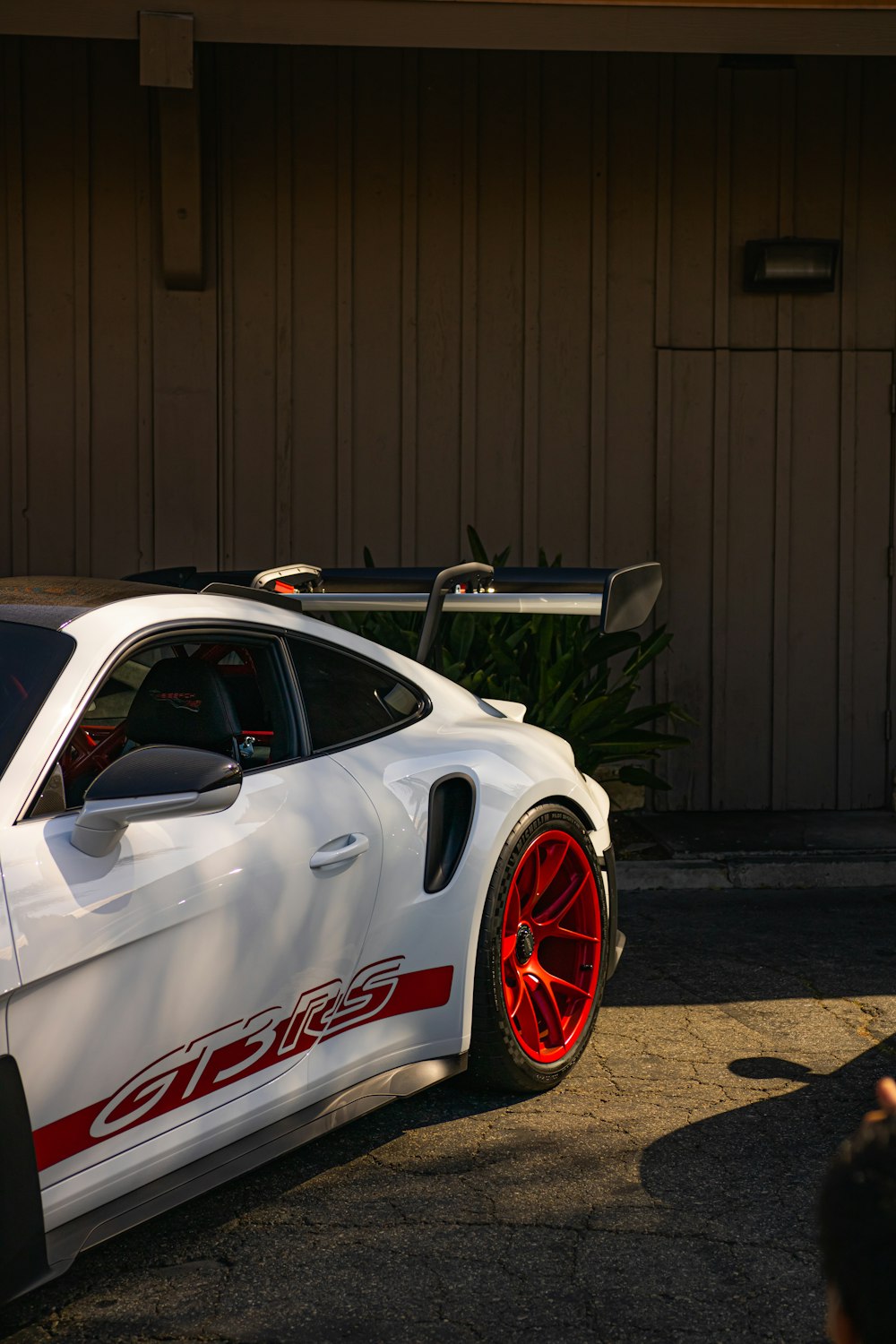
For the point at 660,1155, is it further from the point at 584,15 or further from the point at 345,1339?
the point at 584,15

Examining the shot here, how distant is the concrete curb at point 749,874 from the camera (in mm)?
6820

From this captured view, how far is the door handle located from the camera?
10.3 ft

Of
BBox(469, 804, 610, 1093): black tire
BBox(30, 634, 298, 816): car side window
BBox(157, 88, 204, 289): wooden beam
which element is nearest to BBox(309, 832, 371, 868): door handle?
BBox(30, 634, 298, 816): car side window

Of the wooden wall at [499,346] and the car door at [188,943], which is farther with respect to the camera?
the wooden wall at [499,346]

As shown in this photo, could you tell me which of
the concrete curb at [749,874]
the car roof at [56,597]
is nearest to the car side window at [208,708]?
the car roof at [56,597]

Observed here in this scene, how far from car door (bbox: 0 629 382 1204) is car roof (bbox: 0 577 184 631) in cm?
15

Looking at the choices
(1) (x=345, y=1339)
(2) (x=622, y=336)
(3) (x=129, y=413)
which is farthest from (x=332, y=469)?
(1) (x=345, y=1339)

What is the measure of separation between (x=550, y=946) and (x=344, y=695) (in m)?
1.03

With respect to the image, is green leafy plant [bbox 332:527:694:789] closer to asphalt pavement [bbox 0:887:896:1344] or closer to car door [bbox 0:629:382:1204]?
asphalt pavement [bbox 0:887:896:1344]

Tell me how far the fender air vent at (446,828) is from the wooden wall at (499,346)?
16.0 ft

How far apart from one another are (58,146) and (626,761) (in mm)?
4828

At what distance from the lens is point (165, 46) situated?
6.79 m

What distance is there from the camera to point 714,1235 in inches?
121

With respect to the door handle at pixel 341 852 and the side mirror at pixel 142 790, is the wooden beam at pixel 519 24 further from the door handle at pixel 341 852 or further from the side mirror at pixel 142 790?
the side mirror at pixel 142 790
